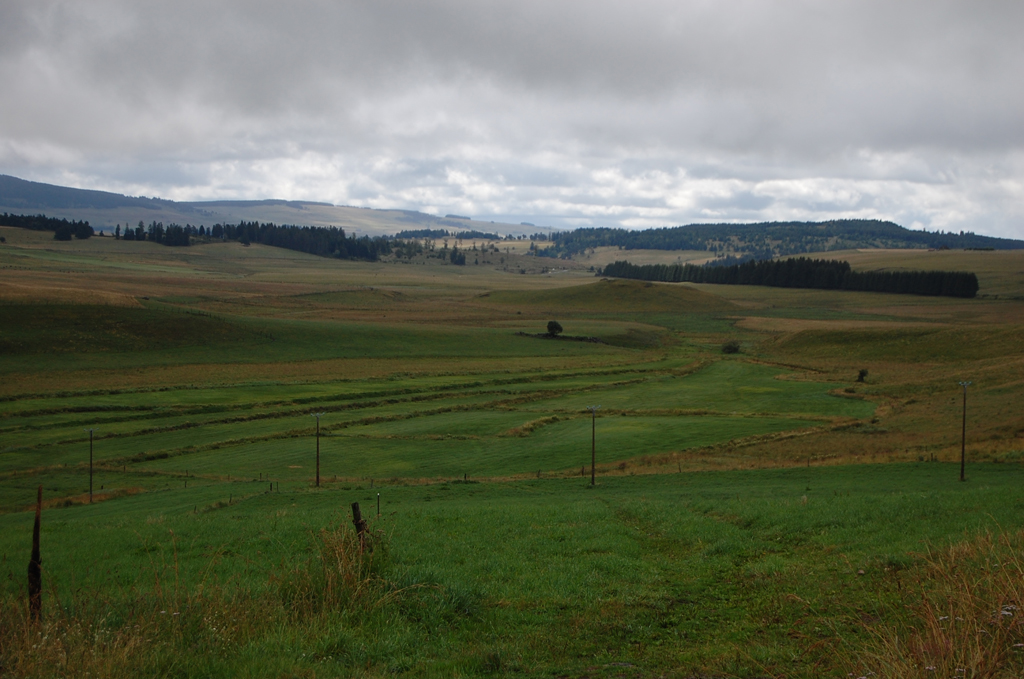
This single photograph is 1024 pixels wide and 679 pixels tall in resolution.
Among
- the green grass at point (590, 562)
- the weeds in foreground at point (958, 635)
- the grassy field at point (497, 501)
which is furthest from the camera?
the green grass at point (590, 562)

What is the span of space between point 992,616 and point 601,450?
32791 millimetres

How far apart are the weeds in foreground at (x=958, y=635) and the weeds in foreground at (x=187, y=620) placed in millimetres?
6580

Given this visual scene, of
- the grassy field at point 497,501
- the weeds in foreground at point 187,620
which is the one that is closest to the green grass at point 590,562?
the grassy field at point 497,501

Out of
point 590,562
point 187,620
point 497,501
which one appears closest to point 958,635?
point 590,562

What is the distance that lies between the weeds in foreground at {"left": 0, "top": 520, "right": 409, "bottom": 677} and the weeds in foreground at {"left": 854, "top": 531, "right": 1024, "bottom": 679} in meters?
6.58

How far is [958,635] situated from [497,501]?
1990 centimetres

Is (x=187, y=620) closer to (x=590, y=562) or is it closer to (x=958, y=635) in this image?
(x=590, y=562)

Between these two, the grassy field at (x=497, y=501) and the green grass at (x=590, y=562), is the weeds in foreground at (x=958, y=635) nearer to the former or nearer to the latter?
the grassy field at (x=497, y=501)

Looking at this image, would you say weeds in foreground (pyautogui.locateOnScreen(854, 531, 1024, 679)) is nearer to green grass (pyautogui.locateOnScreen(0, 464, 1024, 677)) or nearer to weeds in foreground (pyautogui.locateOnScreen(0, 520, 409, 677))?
green grass (pyautogui.locateOnScreen(0, 464, 1024, 677))

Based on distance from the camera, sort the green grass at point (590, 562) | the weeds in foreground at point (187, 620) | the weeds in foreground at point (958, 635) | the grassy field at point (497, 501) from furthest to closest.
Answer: the green grass at point (590, 562)
the grassy field at point (497, 501)
the weeds in foreground at point (187, 620)
the weeds in foreground at point (958, 635)

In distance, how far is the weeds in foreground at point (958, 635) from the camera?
22.6 ft

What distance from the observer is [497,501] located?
26.8m

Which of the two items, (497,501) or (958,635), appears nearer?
(958,635)

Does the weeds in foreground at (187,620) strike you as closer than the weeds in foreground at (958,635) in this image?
No
